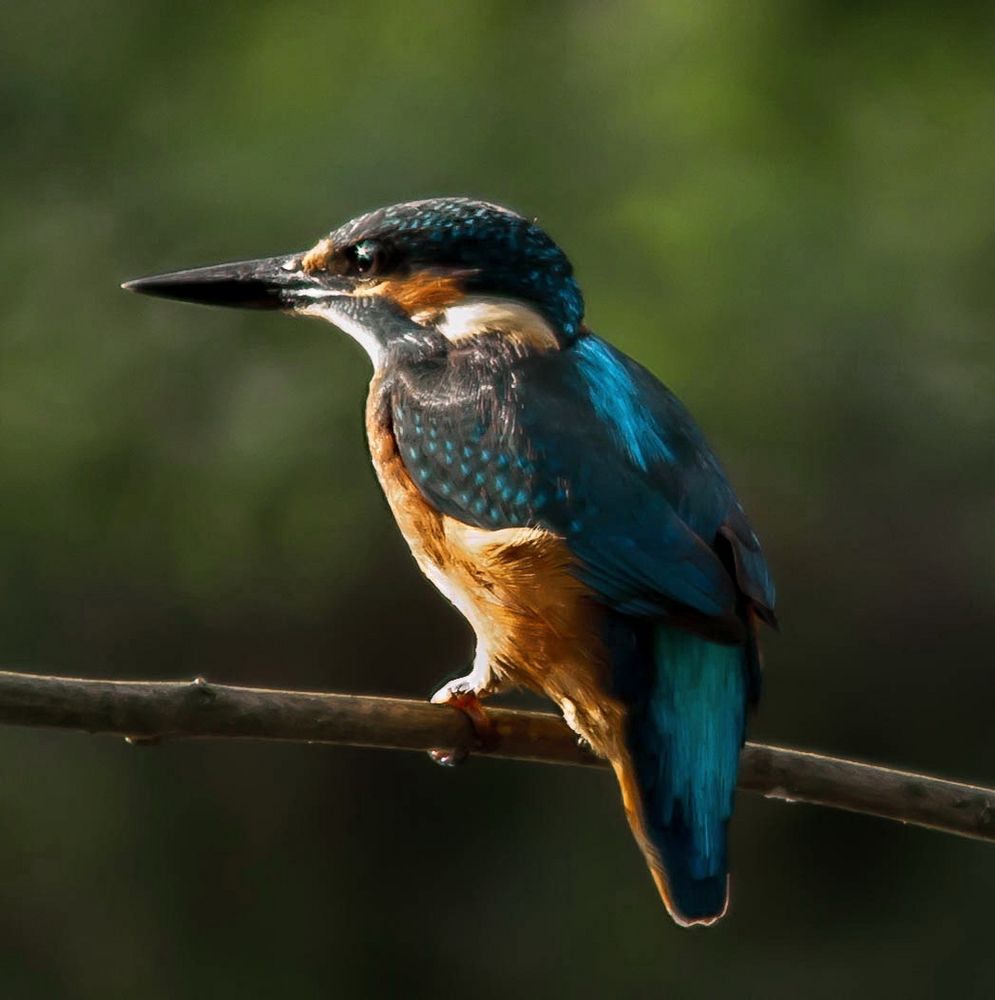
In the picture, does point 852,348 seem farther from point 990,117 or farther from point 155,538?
point 155,538

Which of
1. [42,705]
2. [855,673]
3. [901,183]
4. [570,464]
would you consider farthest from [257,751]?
[42,705]

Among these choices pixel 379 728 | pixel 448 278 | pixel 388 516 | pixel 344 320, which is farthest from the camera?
pixel 388 516

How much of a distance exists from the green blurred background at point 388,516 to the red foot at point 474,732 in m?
1.50

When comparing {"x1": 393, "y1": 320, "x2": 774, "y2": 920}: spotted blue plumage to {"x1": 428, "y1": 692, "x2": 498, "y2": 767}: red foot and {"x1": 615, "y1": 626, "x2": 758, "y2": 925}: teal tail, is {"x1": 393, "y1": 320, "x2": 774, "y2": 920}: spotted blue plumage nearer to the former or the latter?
{"x1": 615, "y1": 626, "x2": 758, "y2": 925}: teal tail

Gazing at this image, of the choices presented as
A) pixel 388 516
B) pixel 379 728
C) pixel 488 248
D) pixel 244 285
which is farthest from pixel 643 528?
pixel 388 516

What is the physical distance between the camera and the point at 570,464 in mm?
2393

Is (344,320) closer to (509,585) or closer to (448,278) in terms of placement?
(448,278)

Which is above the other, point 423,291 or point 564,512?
point 423,291

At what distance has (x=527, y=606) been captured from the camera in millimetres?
2426

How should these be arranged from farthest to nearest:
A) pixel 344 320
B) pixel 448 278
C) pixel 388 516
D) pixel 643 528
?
Answer: pixel 388 516 → pixel 344 320 → pixel 448 278 → pixel 643 528

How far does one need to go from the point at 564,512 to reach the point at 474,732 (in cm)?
28

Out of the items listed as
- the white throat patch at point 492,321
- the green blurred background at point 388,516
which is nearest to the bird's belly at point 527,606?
the white throat patch at point 492,321

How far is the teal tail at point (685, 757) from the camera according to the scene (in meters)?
2.20

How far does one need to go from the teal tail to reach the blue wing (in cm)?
7
